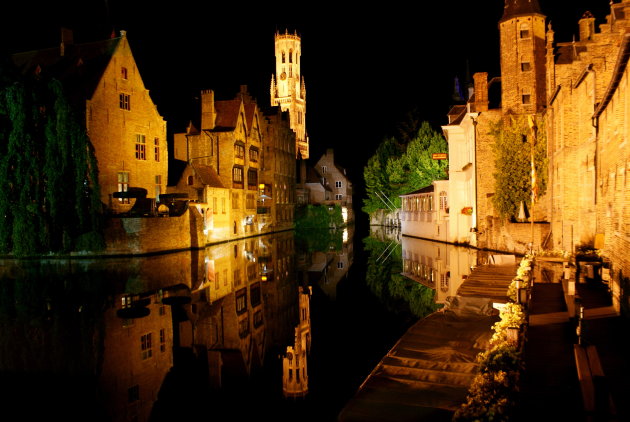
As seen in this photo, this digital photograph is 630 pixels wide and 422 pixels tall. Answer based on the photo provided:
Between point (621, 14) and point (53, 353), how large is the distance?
25554 mm

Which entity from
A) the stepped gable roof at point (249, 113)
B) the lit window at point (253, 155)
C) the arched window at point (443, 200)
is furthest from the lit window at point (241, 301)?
the stepped gable roof at point (249, 113)

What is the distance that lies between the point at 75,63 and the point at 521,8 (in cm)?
3264

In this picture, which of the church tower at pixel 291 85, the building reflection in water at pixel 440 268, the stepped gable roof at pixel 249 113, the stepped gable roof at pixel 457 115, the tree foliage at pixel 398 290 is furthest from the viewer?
the church tower at pixel 291 85

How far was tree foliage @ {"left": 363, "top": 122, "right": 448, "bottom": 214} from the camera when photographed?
60.5 metres

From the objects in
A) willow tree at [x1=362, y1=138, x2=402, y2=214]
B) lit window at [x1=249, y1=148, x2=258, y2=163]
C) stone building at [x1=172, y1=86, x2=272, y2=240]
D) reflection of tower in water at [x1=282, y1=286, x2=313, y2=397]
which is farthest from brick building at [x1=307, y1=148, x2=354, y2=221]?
reflection of tower in water at [x1=282, y1=286, x2=313, y2=397]

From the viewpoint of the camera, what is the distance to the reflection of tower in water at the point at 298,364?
922 centimetres

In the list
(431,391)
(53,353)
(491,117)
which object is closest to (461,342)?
(431,391)

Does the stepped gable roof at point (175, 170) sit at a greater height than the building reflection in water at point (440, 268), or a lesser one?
greater

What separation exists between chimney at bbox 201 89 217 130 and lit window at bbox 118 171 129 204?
12.5 metres

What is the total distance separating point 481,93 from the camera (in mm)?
33844

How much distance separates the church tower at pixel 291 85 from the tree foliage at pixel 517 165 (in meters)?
76.3

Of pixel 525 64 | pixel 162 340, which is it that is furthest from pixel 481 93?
pixel 162 340

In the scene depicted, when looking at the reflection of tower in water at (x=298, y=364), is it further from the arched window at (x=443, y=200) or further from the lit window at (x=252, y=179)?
the lit window at (x=252, y=179)

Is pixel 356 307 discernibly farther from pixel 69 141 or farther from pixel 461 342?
pixel 69 141
